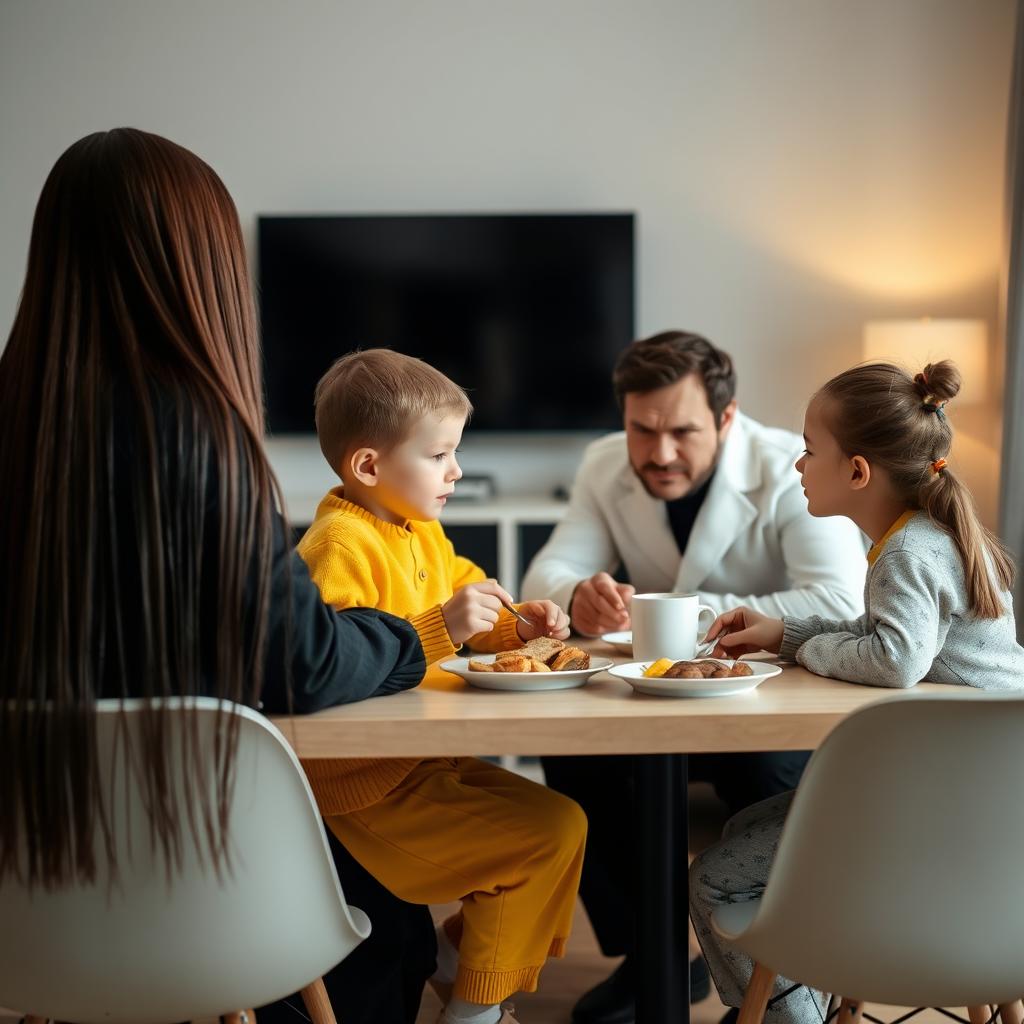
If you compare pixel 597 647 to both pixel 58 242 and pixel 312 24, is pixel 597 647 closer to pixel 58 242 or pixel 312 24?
pixel 58 242

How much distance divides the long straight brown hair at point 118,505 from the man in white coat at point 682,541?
1114 mm

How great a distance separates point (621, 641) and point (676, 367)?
84cm

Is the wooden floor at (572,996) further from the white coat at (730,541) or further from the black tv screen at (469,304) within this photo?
the black tv screen at (469,304)

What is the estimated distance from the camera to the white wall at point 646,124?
4.05 m

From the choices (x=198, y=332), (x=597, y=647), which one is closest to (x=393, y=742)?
(x=198, y=332)

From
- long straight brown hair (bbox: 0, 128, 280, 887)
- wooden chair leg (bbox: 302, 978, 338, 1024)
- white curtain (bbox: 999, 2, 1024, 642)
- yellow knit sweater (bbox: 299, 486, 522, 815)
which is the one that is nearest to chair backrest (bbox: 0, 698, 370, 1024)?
long straight brown hair (bbox: 0, 128, 280, 887)

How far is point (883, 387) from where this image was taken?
4.79ft

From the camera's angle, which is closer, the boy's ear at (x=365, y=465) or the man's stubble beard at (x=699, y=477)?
the boy's ear at (x=365, y=465)

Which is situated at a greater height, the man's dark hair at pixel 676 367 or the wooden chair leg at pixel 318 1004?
the man's dark hair at pixel 676 367

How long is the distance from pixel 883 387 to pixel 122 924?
1.04m

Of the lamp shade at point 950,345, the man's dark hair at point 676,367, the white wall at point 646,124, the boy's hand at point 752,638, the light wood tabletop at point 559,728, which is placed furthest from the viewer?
the white wall at point 646,124

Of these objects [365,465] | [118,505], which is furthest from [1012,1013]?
[118,505]

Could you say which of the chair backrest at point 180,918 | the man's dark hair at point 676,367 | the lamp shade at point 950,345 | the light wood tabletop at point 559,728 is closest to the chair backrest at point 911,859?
the light wood tabletop at point 559,728

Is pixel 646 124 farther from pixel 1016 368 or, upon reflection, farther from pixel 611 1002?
pixel 611 1002
